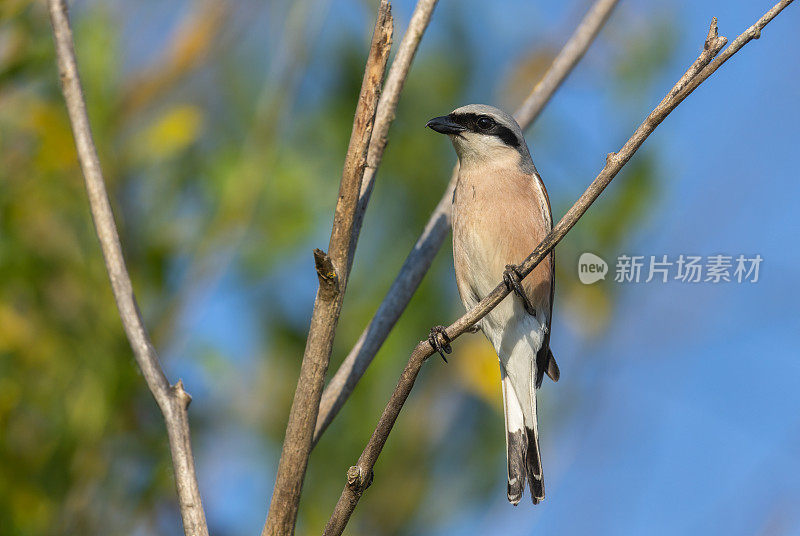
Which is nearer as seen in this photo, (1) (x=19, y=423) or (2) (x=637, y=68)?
(1) (x=19, y=423)

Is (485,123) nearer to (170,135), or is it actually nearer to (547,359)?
(547,359)

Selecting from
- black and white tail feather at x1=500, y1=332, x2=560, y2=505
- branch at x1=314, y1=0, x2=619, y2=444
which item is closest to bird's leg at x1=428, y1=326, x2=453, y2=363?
branch at x1=314, y1=0, x2=619, y2=444

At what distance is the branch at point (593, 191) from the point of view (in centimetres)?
174

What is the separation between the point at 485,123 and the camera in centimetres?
345

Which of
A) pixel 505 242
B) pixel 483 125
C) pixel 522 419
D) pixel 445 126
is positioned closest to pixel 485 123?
pixel 483 125

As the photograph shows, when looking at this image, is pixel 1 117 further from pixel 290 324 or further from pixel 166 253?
pixel 290 324

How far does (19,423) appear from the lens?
2656 millimetres

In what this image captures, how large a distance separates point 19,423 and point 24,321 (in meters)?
0.35

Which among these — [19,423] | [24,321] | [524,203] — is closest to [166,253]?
[24,321]

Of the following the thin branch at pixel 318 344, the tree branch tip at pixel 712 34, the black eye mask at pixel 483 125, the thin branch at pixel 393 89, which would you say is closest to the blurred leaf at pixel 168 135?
the thin branch at pixel 393 89

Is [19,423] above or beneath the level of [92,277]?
beneath

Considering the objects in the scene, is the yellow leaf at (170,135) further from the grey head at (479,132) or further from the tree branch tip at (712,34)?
the tree branch tip at (712,34)

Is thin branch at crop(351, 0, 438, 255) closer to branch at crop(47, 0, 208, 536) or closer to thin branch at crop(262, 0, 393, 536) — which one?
thin branch at crop(262, 0, 393, 536)

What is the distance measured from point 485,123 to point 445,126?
0.57 ft
